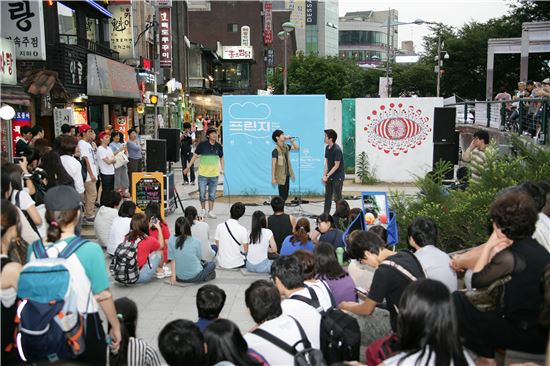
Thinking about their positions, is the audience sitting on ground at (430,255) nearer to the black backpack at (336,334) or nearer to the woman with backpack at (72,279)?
the black backpack at (336,334)

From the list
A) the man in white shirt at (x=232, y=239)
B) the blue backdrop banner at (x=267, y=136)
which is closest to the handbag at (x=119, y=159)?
the blue backdrop banner at (x=267, y=136)

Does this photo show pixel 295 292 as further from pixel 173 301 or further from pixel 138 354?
pixel 173 301

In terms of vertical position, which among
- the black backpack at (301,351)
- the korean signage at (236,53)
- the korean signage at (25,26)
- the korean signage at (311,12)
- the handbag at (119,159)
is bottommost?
the black backpack at (301,351)

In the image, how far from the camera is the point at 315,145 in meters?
14.6

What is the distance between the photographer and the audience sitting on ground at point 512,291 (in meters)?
3.30

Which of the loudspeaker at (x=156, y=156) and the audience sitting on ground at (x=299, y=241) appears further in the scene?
the loudspeaker at (x=156, y=156)

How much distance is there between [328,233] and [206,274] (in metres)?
1.73

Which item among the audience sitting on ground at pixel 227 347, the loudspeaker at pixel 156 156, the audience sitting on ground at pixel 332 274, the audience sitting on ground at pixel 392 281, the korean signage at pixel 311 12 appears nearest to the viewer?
the audience sitting on ground at pixel 227 347

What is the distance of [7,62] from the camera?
11.2m

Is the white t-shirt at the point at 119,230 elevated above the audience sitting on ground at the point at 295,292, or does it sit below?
below

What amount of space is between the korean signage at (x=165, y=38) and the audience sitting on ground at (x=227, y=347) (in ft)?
96.4

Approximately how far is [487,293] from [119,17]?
2164 cm

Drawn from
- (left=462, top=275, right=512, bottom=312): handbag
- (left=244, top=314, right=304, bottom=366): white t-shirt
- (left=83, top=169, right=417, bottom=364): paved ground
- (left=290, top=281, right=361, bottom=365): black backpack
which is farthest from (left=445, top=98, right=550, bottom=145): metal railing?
(left=244, top=314, right=304, bottom=366): white t-shirt

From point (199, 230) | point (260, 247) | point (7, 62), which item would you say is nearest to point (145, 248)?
point (199, 230)
